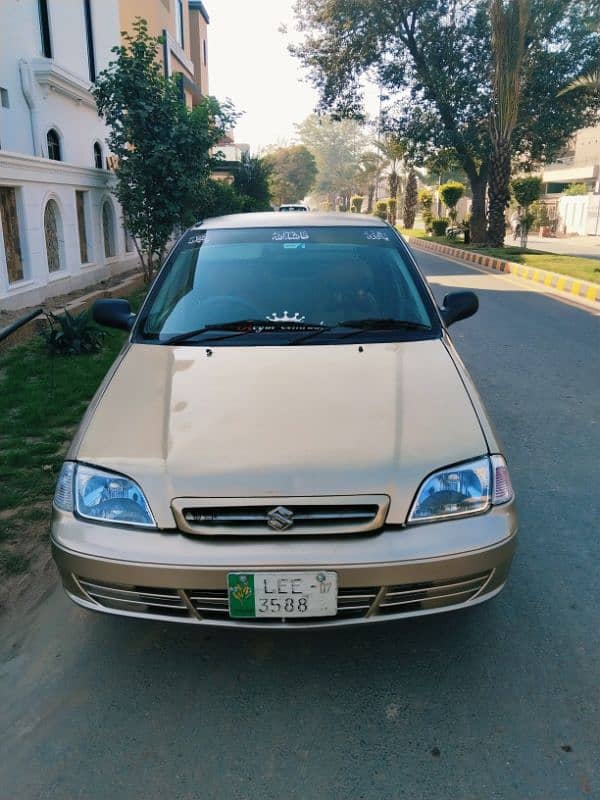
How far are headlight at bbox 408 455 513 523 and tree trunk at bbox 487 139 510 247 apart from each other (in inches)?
832

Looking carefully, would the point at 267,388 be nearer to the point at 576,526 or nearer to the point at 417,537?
the point at 417,537

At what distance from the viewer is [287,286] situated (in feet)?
11.9

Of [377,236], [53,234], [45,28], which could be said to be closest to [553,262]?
[53,234]

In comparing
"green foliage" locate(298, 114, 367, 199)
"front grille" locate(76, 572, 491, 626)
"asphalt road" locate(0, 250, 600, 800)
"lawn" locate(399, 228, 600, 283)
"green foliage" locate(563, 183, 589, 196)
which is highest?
"green foliage" locate(298, 114, 367, 199)

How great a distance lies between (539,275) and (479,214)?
11.9 m

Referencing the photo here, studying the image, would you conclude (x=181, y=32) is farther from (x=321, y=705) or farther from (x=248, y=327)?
(x=321, y=705)

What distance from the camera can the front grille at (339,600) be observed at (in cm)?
225

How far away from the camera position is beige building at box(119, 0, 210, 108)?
19.7 metres

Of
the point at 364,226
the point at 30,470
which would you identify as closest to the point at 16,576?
the point at 30,470

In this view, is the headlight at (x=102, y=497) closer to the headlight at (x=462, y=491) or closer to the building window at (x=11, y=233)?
the headlight at (x=462, y=491)

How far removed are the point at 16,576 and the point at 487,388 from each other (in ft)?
14.7

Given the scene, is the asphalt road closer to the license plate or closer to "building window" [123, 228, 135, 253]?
the license plate

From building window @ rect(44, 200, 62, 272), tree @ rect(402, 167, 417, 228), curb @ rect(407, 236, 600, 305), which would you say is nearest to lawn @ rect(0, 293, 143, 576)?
building window @ rect(44, 200, 62, 272)

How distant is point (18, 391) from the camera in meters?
5.96
